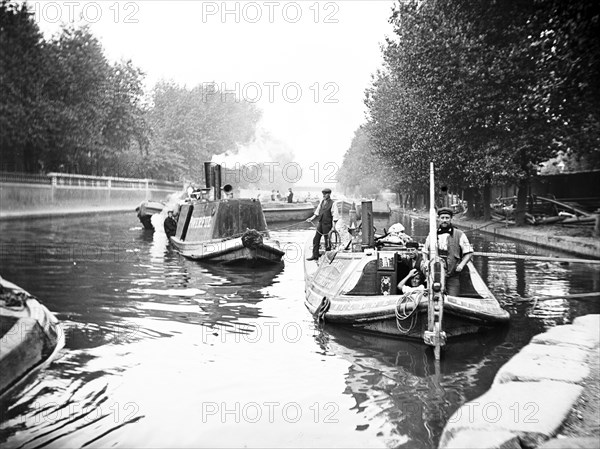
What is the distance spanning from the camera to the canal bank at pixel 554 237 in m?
18.7

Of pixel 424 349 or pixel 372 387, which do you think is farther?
pixel 424 349

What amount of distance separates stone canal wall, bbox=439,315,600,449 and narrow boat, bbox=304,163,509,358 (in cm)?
139

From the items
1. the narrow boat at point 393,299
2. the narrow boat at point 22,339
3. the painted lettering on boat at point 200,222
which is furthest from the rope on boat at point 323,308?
the painted lettering on boat at point 200,222

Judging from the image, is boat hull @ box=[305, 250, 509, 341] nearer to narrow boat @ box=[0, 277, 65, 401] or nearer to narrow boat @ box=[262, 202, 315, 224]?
narrow boat @ box=[0, 277, 65, 401]

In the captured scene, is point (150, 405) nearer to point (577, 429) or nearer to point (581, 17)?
point (577, 429)

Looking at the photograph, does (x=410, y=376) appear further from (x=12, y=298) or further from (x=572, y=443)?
(x=12, y=298)

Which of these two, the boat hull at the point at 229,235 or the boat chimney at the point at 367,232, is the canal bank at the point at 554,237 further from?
the boat hull at the point at 229,235

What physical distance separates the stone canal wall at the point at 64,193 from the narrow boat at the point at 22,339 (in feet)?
96.1

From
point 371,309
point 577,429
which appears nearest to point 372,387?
point 371,309

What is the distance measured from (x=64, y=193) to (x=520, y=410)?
45.0 m

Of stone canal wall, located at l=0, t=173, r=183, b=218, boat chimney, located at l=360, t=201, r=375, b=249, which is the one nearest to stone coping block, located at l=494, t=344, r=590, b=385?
boat chimney, located at l=360, t=201, r=375, b=249

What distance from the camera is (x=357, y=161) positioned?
83062 mm

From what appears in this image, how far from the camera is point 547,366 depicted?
662cm

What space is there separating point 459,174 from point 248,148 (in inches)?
3000
